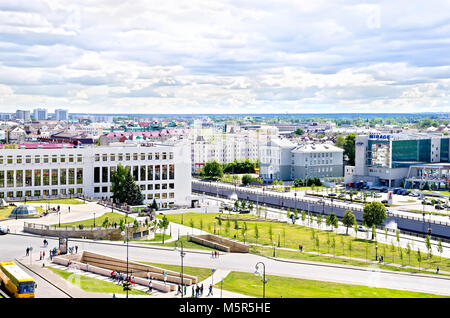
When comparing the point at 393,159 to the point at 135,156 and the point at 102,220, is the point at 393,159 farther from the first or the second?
the point at 102,220

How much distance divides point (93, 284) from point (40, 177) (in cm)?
3903

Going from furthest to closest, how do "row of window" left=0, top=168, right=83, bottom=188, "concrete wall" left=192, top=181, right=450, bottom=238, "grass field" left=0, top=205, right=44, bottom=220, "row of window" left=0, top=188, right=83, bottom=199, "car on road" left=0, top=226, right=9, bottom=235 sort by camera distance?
"row of window" left=0, top=168, right=83, bottom=188, "row of window" left=0, top=188, right=83, bottom=199, "concrete wall" left=192, top=181, right=450, bottom=238, "grass field" left=0, top=205, right=44, bottom=220, "car on road" left=0, top=226, right=9, bottom=235

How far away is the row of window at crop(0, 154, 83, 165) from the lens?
69.1 meters

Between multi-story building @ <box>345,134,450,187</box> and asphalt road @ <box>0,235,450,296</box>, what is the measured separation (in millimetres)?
58799

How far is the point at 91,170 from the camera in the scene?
73875mm

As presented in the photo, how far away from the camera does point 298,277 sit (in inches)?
1531

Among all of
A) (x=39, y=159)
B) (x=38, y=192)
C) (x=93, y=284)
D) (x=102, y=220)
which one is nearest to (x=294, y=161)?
(x=39, y=159)

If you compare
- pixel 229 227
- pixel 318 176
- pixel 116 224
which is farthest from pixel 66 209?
pixel 318 176

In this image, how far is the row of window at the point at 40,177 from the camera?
68.8m

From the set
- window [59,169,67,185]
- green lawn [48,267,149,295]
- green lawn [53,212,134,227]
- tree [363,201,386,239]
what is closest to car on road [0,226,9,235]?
green lawn [53,212,134,227]

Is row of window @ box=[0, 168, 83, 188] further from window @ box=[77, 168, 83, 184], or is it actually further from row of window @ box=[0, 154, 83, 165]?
row of window @ box=[0, 154, 83, 165]

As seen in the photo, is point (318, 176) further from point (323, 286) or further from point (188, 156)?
point (323, 286)

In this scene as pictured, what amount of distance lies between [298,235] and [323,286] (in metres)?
21.4

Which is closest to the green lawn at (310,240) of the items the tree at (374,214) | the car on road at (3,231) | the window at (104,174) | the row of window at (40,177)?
the tree at (374,214)
